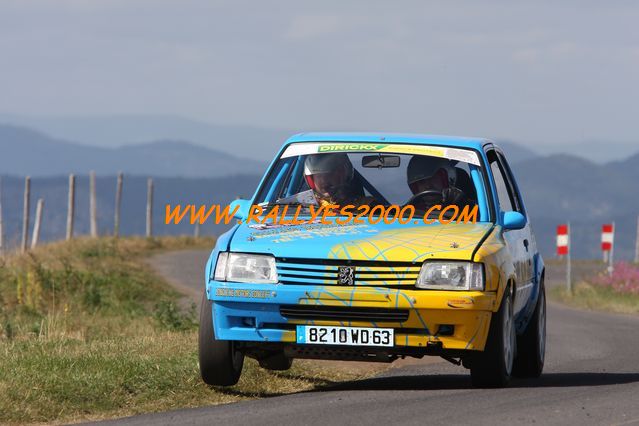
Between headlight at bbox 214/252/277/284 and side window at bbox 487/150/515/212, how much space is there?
221 centimetres

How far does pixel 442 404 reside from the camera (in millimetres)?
8727

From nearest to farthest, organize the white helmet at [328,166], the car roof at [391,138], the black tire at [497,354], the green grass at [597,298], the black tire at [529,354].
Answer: the black tire at [497,354], the white helmet at [328,166], the car roof at [391,138], the black tire at [529,354], the green grass at [597,298]

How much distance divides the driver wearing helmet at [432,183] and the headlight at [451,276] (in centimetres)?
124

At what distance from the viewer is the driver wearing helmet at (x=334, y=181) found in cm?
1034

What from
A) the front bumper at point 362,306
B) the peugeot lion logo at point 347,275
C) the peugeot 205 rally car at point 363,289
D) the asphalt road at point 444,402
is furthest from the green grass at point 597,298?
the peugeot lion logo at point 347,275

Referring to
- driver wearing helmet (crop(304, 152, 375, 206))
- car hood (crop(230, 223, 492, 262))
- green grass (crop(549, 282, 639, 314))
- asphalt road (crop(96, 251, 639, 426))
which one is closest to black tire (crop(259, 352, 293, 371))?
asphalt road (crop(96, 251, 639, 426))

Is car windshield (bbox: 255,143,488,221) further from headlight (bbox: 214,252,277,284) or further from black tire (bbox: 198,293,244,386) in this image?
black tire (bbox: 198,293,244,386)

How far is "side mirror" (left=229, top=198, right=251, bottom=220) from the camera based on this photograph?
10180 mm

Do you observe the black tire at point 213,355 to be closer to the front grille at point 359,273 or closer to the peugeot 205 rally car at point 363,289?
the peugeot 205 rally car at point 363,289

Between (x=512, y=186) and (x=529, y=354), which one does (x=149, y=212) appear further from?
(x=529, y=354)

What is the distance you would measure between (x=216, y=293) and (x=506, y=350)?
2039mm

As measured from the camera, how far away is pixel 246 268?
29.8 ft

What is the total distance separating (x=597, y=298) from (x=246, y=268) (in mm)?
19165

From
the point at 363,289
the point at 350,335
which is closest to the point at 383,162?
the point at 363,289
